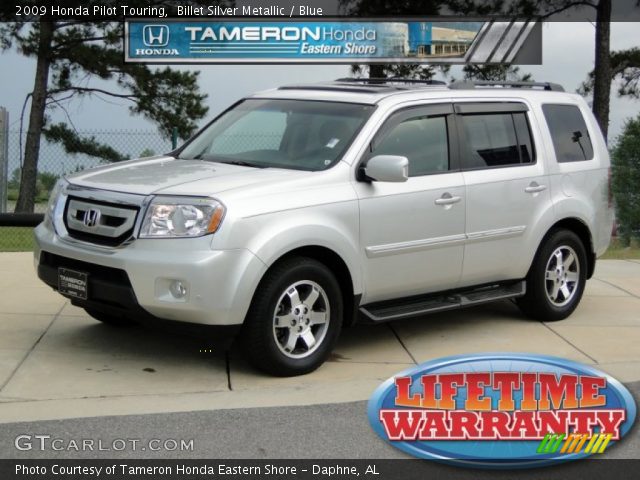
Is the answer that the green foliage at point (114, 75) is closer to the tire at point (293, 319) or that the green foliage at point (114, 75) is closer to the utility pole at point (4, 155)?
the utility pole at point (4, 155)

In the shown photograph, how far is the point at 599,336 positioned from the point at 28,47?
66.1 feet

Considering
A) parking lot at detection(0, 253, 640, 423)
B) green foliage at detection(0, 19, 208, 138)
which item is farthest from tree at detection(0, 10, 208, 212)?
parking lot at detection(0, 253, 640, 423)

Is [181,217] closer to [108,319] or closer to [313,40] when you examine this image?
[108,319]

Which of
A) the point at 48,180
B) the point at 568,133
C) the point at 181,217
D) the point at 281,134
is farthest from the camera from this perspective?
the point at 48,180

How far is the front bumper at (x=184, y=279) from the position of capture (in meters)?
6.43

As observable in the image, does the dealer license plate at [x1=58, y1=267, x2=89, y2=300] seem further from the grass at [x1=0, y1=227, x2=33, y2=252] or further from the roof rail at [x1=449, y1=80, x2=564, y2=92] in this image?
the grass at [x1=0, y1=227, x2=33, y2=252]

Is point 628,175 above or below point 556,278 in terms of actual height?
below

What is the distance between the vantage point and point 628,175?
26.6m

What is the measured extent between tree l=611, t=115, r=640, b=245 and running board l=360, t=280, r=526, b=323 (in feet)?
61.9

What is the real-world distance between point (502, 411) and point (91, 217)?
115 inches

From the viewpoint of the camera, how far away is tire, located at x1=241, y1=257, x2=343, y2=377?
21.8 feet

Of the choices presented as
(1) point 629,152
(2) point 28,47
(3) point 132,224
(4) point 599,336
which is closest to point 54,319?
(3) point 132,224

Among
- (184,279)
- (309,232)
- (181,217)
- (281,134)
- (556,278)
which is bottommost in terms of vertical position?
(556,278)

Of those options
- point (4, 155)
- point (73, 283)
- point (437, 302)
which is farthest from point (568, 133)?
point (4, 155)
